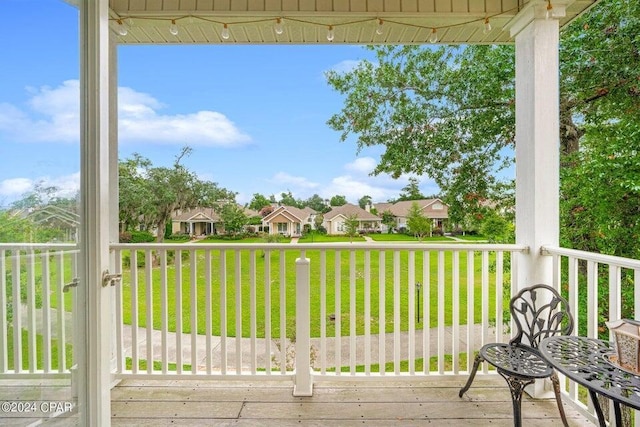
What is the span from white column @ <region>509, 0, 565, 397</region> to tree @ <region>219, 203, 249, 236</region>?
7.09 feet

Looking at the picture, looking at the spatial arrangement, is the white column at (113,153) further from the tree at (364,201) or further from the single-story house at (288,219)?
the tree at (364,201)

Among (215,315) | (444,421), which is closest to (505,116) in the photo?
(444,421)

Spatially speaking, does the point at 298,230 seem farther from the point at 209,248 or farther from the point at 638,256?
the point at 638,256

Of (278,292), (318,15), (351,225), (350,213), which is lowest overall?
(278,292)

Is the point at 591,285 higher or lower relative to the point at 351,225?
lower

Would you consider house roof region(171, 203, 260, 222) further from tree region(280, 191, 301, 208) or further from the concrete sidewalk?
the concrete sidewalk

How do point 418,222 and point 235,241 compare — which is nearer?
point 235,241

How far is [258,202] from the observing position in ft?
9.41

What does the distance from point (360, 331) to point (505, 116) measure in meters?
2.75

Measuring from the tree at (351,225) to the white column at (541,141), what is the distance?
125 cm

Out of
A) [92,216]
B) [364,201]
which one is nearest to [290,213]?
[364,201]

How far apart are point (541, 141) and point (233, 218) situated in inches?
93.3

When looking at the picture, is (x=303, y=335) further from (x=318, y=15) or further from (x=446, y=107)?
(x=446, y=107)

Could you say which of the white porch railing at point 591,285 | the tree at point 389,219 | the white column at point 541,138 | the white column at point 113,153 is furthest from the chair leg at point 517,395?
the white column at point 113,153
